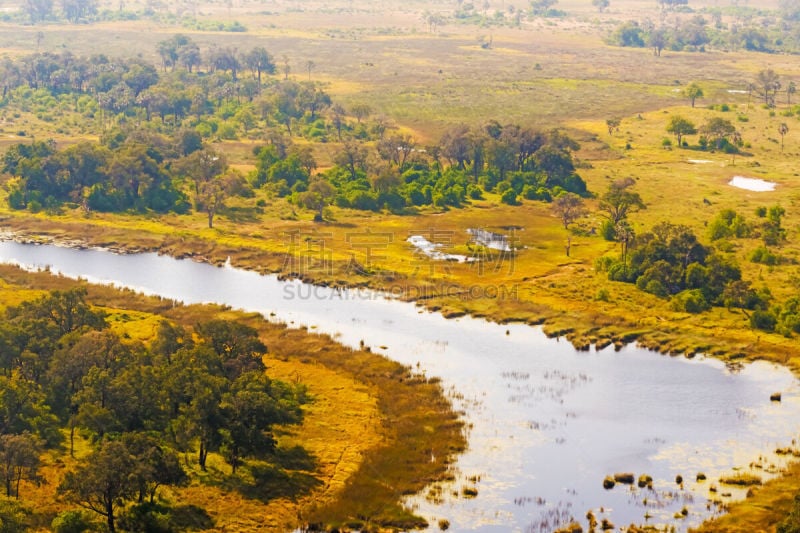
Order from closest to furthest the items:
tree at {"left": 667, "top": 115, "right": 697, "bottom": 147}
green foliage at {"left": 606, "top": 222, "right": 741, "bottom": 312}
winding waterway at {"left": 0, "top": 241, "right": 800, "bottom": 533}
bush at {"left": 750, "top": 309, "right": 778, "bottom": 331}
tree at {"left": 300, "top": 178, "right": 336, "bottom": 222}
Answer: winding waterway at {"left": 0, "top": 241, "right": 800, "bottom": 533}, bush at {"left": 750, "top": 309, "right": 778, "bottom": 331}, green foliage at {"left": 606, "top": 222, "right": 741, "bottom": 312}, tree at {"left": 300, "top": 178, "right": 336, "bottom": 222}, tree at {"left": 667, "top": 115, "right": 697, "bottom": 147}

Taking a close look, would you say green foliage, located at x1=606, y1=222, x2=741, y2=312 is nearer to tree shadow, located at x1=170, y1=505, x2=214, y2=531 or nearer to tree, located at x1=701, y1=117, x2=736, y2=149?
tree shadow, located at x1=170, y1=505, x2=214, y2=531

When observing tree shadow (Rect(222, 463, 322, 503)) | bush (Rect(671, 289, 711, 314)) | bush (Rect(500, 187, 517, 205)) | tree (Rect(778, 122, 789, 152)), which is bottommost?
tree shadow (Rect(222, 463, 322, 503))

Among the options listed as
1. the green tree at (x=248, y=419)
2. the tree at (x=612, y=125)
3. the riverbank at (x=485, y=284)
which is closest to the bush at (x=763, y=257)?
the riverbank at (x=485, y=284)

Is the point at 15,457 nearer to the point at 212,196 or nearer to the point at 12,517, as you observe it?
the point at 12,517

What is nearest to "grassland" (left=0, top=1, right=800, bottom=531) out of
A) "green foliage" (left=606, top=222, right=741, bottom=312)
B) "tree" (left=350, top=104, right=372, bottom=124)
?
"green foliage" (left=606, top=222, right=741, bottom=312)

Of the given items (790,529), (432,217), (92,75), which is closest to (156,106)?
(92,75)
